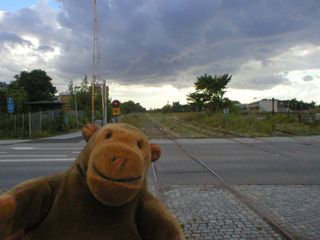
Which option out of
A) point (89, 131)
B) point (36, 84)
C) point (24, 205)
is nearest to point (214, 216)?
point (89, 131)

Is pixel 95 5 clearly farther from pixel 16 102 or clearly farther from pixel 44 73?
pixel 44 73

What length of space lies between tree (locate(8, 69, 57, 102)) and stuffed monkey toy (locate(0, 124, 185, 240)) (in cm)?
4851

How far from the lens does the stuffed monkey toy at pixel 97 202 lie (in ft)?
4.33

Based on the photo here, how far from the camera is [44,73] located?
1924 inches

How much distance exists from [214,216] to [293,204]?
1544 millimetres

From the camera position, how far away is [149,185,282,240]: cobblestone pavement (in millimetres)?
3289

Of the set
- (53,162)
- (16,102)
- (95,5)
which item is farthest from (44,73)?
(53,162)

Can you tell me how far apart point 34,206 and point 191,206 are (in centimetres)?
319

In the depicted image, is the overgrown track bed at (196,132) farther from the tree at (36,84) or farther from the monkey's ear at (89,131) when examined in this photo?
the tree at (36,84)

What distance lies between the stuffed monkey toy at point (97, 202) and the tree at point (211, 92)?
36883mm

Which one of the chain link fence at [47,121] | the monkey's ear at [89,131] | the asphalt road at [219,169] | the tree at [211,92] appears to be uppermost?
the tree at [211,92]

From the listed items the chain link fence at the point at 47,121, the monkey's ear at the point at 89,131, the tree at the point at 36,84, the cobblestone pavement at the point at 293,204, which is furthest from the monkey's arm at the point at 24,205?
the tree at the point at 36,84

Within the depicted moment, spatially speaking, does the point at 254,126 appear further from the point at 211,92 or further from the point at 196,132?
the point at 211,92

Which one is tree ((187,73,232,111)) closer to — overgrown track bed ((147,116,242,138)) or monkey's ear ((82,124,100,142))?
overgrown track bed ((147,116,242,138))
